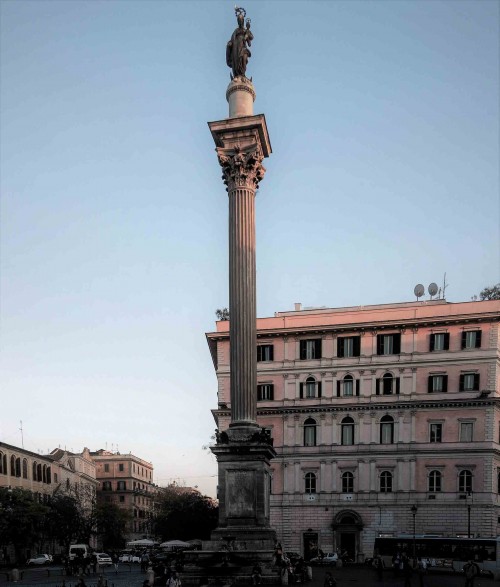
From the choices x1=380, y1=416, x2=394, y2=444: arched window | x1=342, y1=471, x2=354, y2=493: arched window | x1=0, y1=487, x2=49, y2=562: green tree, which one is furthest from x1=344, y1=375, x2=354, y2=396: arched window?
x1=0, y1=487, x2=49, y2=562: green tree

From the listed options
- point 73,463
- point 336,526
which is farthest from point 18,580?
point 73,463

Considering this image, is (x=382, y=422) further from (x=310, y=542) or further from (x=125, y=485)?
(x=125, y=485)

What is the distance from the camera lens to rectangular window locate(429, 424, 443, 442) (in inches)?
2395

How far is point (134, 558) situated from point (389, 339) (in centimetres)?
3822

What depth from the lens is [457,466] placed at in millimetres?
59875

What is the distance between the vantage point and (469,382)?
199ft

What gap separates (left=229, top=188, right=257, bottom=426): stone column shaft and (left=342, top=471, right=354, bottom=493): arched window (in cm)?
3437

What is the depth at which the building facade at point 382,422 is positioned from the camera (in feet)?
196

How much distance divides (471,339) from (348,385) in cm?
1138

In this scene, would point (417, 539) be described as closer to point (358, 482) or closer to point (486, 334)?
point (358, 482)

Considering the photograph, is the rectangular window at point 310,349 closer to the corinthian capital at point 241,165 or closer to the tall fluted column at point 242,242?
the tall fluted column at point 242,242

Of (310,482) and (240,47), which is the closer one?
(240,47)

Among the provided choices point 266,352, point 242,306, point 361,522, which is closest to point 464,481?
point 361,522

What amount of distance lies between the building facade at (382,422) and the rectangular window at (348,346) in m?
0.09
